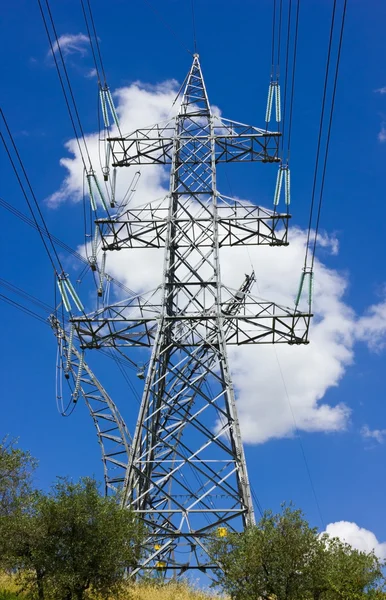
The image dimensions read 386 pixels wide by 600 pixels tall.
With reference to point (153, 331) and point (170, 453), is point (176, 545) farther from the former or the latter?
point (153, 331)

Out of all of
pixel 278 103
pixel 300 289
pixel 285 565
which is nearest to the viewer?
pixel 285 565

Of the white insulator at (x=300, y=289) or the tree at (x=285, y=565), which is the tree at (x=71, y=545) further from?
the white insulator at (x=300, y=289)

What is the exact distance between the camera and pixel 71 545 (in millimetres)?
21750

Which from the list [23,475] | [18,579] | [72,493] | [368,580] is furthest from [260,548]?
[23,475]

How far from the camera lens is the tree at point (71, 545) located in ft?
70.4

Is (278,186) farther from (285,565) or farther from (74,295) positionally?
(285,565)

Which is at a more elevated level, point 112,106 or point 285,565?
point 112,106

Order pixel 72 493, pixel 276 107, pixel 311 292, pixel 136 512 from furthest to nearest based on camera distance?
pixel 276 107 → pixel 311 292 → pixel 136 512 → pixel 72 493

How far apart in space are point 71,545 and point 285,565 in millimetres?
6208

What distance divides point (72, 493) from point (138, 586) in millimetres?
4016

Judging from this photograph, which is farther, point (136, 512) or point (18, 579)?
point (136, 512)

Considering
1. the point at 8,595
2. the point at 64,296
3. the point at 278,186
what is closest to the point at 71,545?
the point at 8,595

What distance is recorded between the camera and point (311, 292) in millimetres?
28797

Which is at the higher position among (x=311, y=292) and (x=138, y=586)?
(x=311, y=292)
